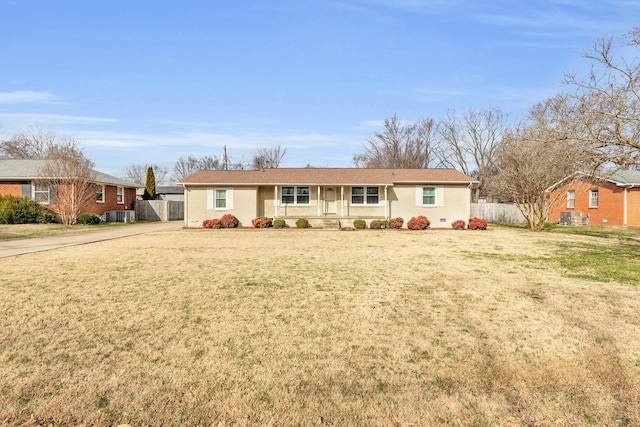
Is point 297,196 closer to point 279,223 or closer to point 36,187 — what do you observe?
point 279,223

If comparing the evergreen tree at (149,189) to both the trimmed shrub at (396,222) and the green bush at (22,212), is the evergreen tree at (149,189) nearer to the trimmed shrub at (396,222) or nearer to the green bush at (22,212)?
the green bush at (22,212)

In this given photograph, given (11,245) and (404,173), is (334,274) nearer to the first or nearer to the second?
(11,245)

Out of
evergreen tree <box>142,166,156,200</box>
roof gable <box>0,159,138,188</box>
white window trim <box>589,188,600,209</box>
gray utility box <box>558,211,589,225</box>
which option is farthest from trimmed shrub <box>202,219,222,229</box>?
white window trim <box>589,188,600,209</box>

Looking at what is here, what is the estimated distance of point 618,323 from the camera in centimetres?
563

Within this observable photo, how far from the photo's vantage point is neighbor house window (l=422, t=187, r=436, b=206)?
2405 cm

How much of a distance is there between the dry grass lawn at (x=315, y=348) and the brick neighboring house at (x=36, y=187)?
20756mm

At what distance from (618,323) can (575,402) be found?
2.78 m

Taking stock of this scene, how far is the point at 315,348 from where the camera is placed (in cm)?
477

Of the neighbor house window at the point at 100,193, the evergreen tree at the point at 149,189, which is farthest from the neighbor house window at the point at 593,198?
the evergreen tree at the point at 149,189

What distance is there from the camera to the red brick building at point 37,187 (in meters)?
26.0

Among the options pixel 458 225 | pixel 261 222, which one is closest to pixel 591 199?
pixel 458 225

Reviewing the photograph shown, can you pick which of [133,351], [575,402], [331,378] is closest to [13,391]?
[133,351]

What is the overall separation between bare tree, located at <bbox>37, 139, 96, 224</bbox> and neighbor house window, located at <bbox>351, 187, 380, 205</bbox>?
1785cm

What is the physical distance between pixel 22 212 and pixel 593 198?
1500 inches
